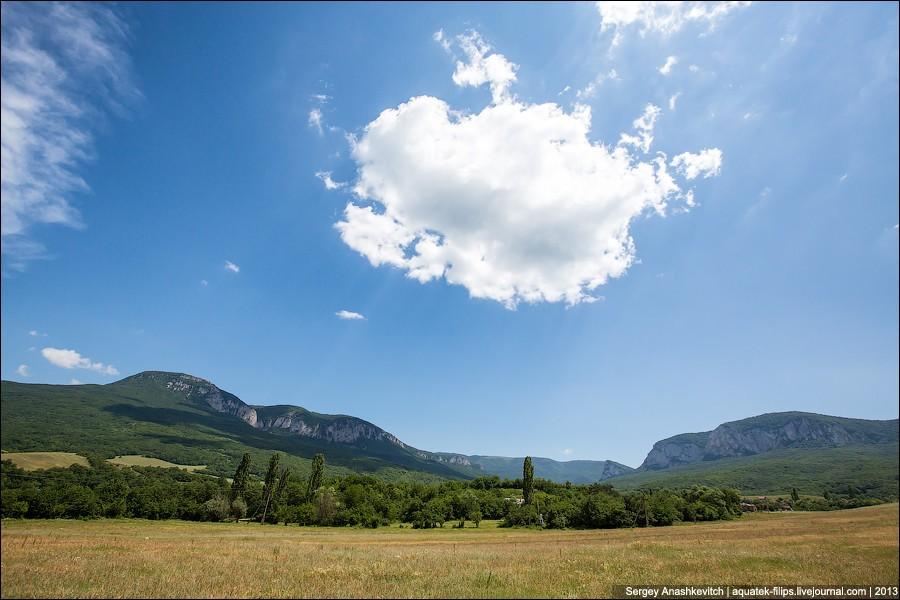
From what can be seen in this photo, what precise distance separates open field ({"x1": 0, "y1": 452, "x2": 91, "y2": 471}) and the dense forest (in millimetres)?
2878

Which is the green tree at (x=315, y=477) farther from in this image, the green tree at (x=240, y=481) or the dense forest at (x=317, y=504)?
the green tree at (x=240, y=481)

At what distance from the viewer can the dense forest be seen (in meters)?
80.6

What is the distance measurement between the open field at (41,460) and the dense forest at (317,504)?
9.44 feet

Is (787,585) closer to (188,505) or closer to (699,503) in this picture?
(699,503)

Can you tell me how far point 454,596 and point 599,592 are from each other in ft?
19.6

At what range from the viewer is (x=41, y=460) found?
10469 centimetres

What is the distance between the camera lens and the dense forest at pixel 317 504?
80625 millimetres

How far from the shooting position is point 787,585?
16.5m

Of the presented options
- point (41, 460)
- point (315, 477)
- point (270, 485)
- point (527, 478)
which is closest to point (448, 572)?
point (527, 478)

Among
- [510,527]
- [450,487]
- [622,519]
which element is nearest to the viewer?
[622,519]

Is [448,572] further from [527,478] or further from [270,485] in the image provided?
[270,485]

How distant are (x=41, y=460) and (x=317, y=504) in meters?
73.8

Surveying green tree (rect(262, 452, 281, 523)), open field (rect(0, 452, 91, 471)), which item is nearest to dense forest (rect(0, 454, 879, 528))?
green tree (rect(262, 452, 281, 523))

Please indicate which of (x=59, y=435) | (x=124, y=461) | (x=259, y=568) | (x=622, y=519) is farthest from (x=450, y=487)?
(x=59, y=435)
